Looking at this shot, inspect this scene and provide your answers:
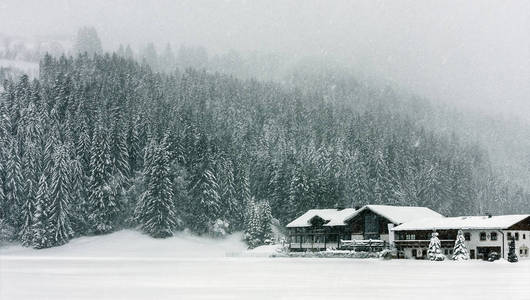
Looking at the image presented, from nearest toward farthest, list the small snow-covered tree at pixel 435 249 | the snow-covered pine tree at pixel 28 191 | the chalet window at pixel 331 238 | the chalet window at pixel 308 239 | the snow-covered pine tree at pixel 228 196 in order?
the small snow-covered tree at pixel 435 249 → the chalet window at pixel 331 238 → the chalet window at pixel 308 239 → the snow-covered pine tree at pixel 28 191 → the snow-covered pine tree at pixel 228 196

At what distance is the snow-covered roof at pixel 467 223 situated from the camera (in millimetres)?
74312

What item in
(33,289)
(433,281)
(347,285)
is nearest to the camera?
(33,289)

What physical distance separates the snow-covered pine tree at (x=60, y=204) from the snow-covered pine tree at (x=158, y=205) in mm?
10214

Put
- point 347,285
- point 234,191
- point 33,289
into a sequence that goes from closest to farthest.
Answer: point 33,289
point 347,285
point 234,191

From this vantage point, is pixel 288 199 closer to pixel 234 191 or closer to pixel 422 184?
pixel 234 191

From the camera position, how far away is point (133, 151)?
116 meters

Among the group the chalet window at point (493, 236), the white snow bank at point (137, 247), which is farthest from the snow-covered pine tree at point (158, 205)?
the chalet window at point (493, 236)

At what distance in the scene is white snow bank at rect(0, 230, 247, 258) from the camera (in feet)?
302

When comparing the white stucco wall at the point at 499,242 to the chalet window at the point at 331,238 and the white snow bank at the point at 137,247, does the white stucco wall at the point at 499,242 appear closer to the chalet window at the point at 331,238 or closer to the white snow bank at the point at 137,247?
the chalet window at the point at 331,238

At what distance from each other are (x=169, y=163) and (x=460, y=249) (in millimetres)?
50672

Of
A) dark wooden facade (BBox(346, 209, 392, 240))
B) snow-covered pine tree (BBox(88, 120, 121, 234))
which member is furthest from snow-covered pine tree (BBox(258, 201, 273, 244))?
snow-covered pine tree (BBox(88, 120, 121, 234))

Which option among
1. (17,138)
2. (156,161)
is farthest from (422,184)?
(17,138)

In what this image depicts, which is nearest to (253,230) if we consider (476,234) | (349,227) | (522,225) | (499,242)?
(349,227)

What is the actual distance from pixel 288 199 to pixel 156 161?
23.8m
